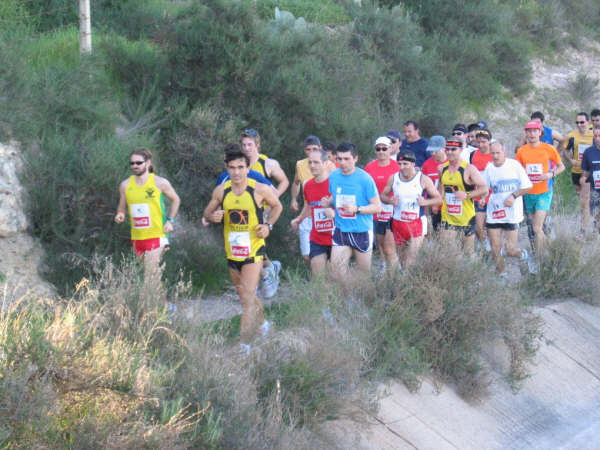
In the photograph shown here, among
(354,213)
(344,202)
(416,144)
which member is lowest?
(354,213)

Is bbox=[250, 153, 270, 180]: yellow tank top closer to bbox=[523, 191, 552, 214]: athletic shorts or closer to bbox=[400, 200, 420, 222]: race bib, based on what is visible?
bbox=[400, 200, 420, 222]: race bib

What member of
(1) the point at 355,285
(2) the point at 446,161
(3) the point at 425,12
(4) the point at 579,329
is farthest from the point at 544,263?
(3) the point at 425,12

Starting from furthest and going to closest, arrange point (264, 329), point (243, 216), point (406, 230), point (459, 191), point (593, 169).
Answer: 1. point (593, 169)
2. point (459, 191)
3. point (406, 230)
4. point (243, 216)
5. point (264, 329)

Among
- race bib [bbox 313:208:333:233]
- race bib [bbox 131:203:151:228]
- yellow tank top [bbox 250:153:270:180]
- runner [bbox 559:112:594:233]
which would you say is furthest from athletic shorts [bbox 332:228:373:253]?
runner [bbox 559:112:594:233]

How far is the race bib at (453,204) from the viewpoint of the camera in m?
9.88

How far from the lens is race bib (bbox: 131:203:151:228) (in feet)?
27.0

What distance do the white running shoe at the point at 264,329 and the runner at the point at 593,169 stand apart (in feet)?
24.5

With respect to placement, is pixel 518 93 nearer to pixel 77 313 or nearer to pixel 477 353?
pixel 477 353

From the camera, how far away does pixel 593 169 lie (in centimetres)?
1238

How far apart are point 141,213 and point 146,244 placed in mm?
342

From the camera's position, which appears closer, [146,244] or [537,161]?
[146,244]

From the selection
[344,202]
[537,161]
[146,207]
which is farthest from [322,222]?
[537,161]

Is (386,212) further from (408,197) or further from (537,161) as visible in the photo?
(537,161)

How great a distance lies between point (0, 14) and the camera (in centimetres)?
1271
